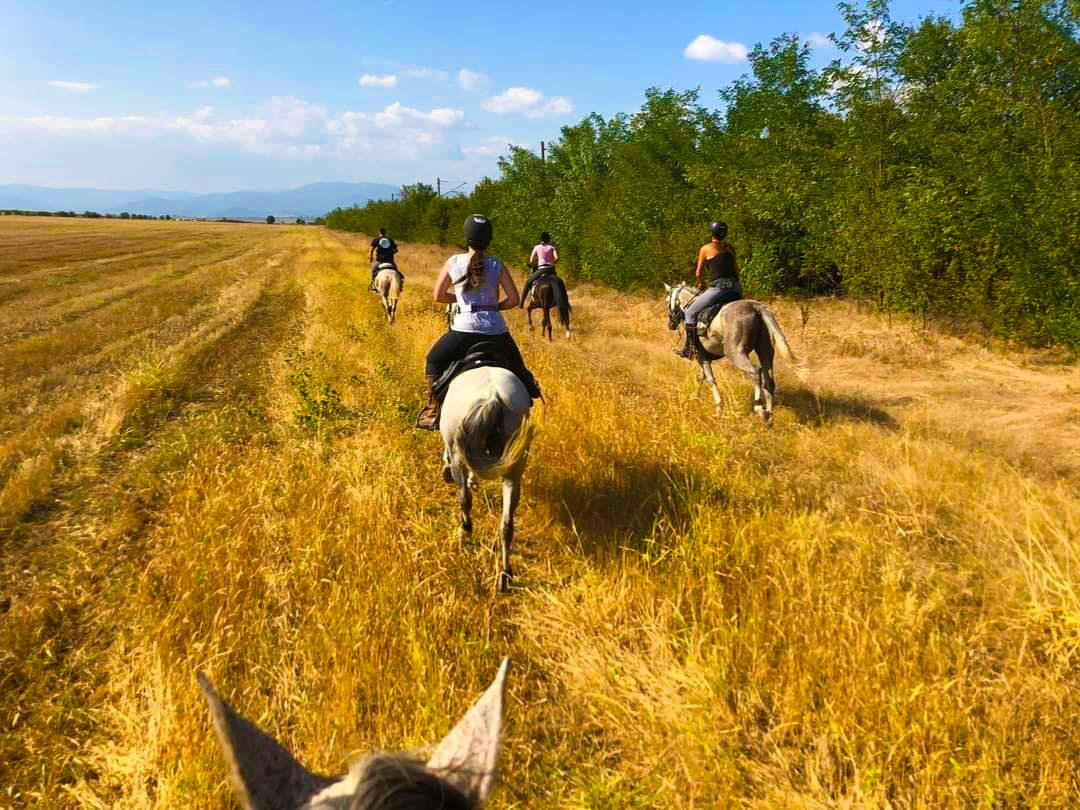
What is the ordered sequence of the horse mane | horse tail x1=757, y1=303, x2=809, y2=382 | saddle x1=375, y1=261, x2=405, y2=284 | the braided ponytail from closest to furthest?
the horse mane, the braided ponytail, horse tail x1=757, y1=303, x2=809, y2=382, saddle x1=375, y1=261, x2=405, y2=284

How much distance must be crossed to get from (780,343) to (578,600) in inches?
200

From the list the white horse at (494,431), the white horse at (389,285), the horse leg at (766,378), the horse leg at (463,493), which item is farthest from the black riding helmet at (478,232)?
the white horse at (389,285)

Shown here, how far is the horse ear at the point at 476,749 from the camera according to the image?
1.06 metres

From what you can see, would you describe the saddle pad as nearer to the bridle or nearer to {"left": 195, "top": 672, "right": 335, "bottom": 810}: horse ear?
{"left": 195, "top": 672, "right": 335, "bottom": 810}: horse ear

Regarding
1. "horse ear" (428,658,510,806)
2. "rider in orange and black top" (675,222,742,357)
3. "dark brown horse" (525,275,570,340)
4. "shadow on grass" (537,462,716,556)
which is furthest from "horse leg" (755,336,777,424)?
"horse ear" (428,658,510,806)

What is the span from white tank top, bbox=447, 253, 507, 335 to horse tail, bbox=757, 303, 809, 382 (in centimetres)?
421

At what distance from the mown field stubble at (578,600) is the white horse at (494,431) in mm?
655

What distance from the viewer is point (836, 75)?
13453 mm

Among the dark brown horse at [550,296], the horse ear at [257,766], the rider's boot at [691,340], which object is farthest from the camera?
the dark brown horse at [550,296]

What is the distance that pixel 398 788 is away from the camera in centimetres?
90

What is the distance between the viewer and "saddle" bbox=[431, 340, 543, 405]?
484cm

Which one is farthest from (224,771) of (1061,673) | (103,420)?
(103,420)

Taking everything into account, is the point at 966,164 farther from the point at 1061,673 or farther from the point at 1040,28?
the point at 1061,673

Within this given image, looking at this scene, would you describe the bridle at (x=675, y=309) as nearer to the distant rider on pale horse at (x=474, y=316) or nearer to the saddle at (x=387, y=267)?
the distant rider on pale horse at (x=474, y=316)
